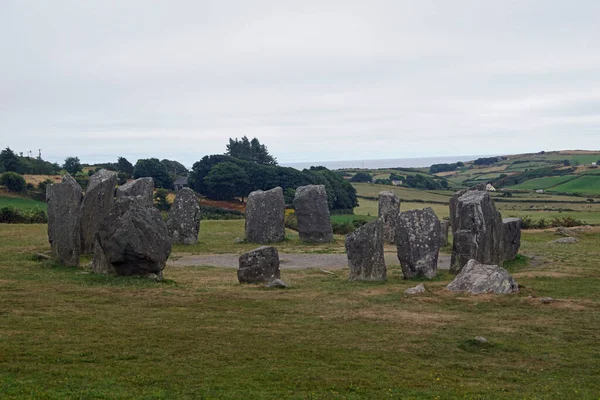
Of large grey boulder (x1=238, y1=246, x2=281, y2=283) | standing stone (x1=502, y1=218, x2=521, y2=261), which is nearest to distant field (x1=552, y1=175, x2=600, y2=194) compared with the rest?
standing stone (x1=502, y1=218, x2=521, y2=261)

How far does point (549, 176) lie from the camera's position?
10356cm

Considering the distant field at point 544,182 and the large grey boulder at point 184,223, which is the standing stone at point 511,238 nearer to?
the large grey boulder at point 184,223

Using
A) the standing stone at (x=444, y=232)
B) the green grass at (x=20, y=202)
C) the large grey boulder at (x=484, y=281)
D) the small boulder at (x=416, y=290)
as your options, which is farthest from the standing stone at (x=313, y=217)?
the green grass at (x=20, y=202)

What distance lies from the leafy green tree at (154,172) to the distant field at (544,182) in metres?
50.9

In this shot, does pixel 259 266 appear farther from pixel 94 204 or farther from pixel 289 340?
pixel 94 204

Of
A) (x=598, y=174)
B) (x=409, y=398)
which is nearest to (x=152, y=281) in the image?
(x=409, y=398)

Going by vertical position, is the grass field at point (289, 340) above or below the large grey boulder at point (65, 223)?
below

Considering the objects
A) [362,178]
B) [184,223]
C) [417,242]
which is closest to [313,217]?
[184,223]

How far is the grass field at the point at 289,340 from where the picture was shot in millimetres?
10750

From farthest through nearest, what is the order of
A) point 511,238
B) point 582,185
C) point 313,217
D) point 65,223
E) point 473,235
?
point 582,185, point 313,217, point 511,238, point 473,235, point 65,223

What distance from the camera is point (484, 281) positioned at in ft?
64.3

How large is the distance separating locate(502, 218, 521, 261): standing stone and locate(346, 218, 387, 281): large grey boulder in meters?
7.53

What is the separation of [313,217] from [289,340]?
80.6 feet

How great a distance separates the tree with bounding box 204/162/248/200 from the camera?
76562 mm
